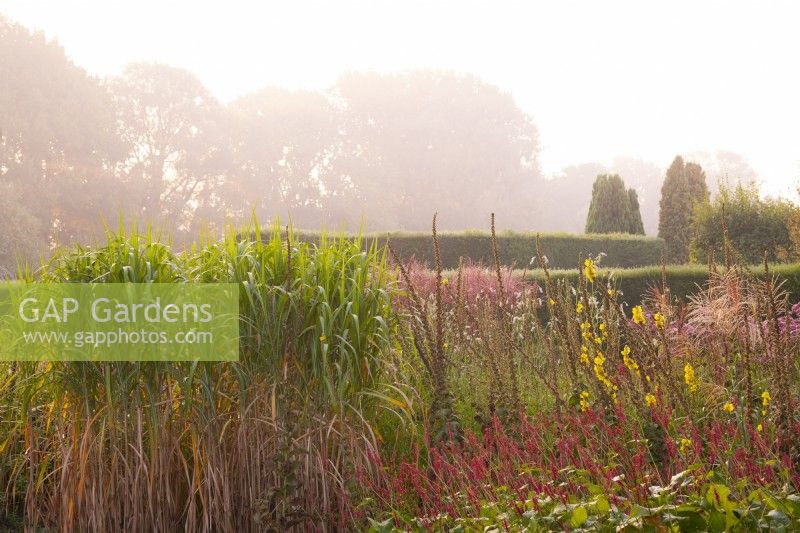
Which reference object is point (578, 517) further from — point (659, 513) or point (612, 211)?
point (612, 211)

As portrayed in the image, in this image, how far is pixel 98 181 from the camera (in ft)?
83.6

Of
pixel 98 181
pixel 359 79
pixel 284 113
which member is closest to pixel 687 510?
pixel 98 181

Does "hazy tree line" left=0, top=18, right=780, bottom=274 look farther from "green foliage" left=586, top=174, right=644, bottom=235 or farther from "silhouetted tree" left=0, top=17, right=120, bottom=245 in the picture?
"green foliage" left=586, top=174, right=644, bottom=235

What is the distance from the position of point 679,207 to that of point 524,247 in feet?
18.9

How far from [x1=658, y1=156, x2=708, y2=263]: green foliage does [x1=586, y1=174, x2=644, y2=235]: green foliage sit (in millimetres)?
1285

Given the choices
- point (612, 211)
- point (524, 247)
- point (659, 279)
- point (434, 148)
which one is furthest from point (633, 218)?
point (434, 148)

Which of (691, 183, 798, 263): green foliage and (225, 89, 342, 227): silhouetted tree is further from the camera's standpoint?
(225, 89, 342, 227): silhouetted tree

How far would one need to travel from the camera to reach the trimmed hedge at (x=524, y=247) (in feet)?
54.5

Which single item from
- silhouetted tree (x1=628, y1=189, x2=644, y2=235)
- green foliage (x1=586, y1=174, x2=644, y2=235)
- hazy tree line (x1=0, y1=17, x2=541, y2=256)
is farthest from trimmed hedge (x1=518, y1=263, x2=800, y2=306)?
hazy tree line (x1=0, y1=17, x2=541, y2=256)

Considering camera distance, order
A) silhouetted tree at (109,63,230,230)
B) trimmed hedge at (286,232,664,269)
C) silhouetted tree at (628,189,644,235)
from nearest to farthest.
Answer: trimmed hedge at (286,232,664,269), silhouetted tree at (628,189,644,235), silhouetted tree at (109,63,230,230)

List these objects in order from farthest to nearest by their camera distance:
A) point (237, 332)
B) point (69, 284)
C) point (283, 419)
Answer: point (69, 284)
point (237, 332)
point (283, 419)

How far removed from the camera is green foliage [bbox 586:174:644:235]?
2231 cm

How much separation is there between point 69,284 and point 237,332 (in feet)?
3.49

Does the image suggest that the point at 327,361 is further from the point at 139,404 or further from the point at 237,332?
the point at 139,404
